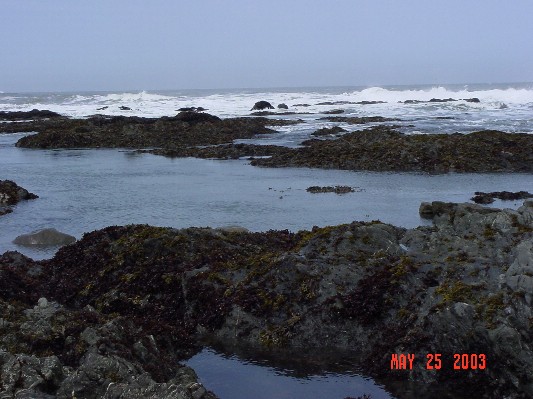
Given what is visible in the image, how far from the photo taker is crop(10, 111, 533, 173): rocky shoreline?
23266 millimetres

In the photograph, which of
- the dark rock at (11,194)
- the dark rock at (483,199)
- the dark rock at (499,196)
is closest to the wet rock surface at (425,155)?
the dark rock at (499,196)

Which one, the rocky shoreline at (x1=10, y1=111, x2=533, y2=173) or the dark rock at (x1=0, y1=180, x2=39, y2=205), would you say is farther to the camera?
the rocky shoreline at (x1=10, y1=111, x2=533, y2=173)

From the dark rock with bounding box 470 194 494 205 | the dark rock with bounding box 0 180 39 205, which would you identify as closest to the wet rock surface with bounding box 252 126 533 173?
the dark rock with bounding box 470 194 494 205

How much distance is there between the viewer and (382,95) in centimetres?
10019

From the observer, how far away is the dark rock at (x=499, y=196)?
1648cm

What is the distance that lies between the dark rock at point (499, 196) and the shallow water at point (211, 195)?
0.34 m

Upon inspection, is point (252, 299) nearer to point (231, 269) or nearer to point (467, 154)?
point (231, 269)

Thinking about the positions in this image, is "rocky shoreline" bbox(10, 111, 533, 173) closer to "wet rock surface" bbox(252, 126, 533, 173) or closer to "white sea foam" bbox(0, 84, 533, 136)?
"wet rock surface" bbox(252, 126, 533, 173)

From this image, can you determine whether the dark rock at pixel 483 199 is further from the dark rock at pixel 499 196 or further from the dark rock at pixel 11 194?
the dark rock at pixel 11 194

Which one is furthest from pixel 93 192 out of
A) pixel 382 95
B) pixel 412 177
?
pixel 382 95

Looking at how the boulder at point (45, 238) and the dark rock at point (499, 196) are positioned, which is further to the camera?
the dark rock at point (499, 196)
